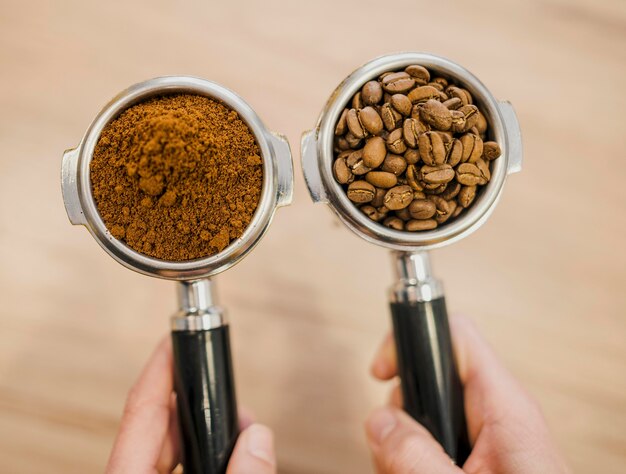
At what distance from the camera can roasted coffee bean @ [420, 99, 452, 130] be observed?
49 centimetres

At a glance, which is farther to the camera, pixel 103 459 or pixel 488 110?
pixel 103 459

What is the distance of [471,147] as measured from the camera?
1.67ft

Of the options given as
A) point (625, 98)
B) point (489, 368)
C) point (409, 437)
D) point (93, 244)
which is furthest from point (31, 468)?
point (625, 98)

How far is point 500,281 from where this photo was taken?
878mm

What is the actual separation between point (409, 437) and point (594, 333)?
1.54 feet

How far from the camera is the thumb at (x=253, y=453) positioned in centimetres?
58

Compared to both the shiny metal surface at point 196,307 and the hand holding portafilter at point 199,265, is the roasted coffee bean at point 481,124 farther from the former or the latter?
the shiny metal surface at point 196,307

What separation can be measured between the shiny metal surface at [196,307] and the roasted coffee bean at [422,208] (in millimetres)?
242

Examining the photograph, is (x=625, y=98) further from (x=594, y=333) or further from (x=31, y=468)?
(x=31, y=468)

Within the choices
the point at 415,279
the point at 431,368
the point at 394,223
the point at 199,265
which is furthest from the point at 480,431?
the point at 199,265

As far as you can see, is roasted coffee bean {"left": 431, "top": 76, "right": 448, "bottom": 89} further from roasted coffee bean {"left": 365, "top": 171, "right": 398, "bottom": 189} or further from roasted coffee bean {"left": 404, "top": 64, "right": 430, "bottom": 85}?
roasted coffee bean {"left": 365, "top": 171, "right": 398, "bottom": 189}

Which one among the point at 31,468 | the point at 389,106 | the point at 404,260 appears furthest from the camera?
the point at 31,468

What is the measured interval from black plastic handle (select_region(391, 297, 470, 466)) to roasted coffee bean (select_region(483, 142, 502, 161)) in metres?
0.19

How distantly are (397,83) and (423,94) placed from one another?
3 centimetres
